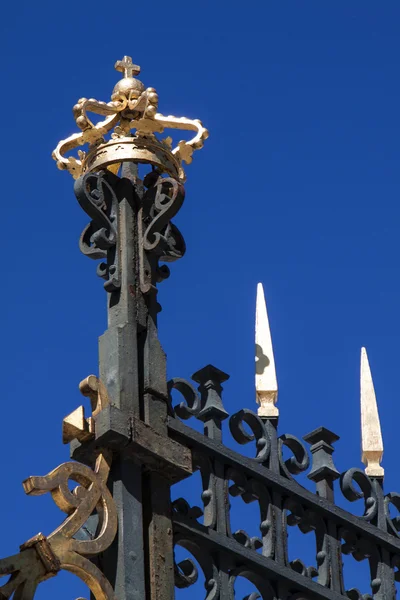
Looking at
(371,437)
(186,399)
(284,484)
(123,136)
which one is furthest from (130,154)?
(371,437)

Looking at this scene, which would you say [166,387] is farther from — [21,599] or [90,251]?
[21,599]

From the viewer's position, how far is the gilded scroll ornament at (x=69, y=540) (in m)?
8.80

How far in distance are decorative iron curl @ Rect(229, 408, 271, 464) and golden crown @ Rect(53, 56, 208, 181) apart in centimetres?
131

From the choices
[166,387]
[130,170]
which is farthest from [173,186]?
[166,387]

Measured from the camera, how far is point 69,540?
9.06 m

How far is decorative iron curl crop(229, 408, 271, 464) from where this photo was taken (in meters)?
10.4

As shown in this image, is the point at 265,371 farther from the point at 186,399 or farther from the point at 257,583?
the point at 257,583

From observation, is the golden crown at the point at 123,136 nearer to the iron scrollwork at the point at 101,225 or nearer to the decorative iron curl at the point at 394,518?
the iron scrollwork at the point at 101,225

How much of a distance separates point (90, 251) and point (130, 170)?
56 centimetres

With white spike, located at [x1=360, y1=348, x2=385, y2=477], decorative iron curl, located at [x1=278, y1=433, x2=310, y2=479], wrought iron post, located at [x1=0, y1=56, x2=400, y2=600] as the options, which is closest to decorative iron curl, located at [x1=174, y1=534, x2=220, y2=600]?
wrought iron post, located at [x1=0, y1=56, x2=400, y2=600]

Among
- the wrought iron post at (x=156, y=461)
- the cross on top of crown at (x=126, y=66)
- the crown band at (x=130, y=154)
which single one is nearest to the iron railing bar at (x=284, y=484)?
the wrought iron post at (x=156, y=461)

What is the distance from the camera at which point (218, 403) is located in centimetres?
1028

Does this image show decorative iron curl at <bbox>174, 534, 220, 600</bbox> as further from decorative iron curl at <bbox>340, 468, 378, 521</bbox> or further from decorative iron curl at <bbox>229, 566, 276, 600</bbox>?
decorative iron curl at <bbox>340, 468, 378, 521</bbox>

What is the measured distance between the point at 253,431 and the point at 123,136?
5.63ft
